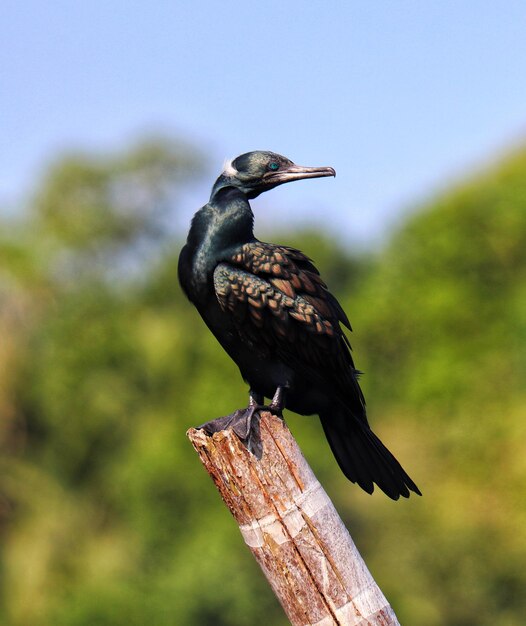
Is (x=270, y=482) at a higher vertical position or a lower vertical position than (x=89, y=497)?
lower

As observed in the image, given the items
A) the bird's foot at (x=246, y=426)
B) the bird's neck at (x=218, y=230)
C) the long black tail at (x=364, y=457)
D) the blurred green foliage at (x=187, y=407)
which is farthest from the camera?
the blurred green foliage at (x=187, y=407)

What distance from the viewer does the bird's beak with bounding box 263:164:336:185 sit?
7043 millimetres

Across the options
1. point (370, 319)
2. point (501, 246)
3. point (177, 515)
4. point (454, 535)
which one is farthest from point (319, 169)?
point (501, 246)

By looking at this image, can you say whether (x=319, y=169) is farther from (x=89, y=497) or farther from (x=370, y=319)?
(x=370, y=319)

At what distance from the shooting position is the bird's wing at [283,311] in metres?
6.64

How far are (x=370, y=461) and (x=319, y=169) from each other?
69.9 inches

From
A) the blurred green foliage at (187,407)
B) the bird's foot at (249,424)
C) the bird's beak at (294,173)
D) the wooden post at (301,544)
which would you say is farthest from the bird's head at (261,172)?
the blurred green foliage at (187,407)

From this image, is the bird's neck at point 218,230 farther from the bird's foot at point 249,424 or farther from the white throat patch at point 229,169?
the bird's foot at point 249,424

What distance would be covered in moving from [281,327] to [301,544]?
1606 millimetres

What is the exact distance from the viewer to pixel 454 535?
95.2 feet

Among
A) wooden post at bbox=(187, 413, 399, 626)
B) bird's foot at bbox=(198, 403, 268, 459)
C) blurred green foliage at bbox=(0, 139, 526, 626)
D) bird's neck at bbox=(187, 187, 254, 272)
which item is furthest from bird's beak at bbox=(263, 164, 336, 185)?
blurred green foliage at bbox=(0, 139, 526, 626)

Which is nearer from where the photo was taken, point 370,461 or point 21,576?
point 370,461

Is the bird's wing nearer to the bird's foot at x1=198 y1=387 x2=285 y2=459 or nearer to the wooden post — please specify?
the bird's foot at x1=198 y1=387 x2=285 y2=459

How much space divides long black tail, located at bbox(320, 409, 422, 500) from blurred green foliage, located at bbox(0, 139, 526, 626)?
62.2ft
